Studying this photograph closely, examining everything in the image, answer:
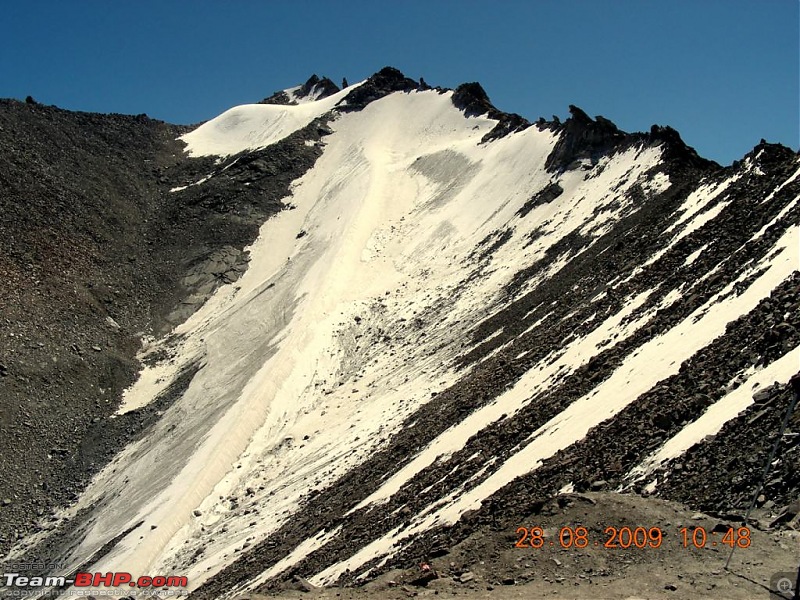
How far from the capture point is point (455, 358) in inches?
1535

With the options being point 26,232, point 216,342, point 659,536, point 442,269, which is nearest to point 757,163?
point 442,269

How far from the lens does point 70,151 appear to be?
72.6 meters

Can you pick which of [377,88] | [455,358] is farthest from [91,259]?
[377,88]

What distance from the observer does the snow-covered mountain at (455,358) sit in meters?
19.6

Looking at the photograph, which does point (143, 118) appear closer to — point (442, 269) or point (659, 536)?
point (442, 269)

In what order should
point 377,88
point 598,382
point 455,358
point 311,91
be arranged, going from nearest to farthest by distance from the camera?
point 598,382, point 455,358, point 377,88, point 311,91

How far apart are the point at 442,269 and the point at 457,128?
27902 mm

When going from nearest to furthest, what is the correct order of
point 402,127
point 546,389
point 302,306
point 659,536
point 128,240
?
point 659,536 < point 546,389 < point 302,306 < point 128,240 < point 402,127

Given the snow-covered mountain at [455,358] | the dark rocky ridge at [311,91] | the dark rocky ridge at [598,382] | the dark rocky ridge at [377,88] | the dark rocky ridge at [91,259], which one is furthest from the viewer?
the dark rocky ridge at [311,91]

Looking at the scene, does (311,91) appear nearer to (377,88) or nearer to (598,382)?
(377,88)

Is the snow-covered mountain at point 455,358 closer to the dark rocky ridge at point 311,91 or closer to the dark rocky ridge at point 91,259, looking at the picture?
the dark rocky ridge at point 91,259

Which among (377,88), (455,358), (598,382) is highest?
(377,88)

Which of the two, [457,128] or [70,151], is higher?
[70,151]

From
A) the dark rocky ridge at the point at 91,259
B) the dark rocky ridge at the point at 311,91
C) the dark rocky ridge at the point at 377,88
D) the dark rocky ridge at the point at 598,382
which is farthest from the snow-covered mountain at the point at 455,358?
the dark rocky ridge at the point at 311,91
